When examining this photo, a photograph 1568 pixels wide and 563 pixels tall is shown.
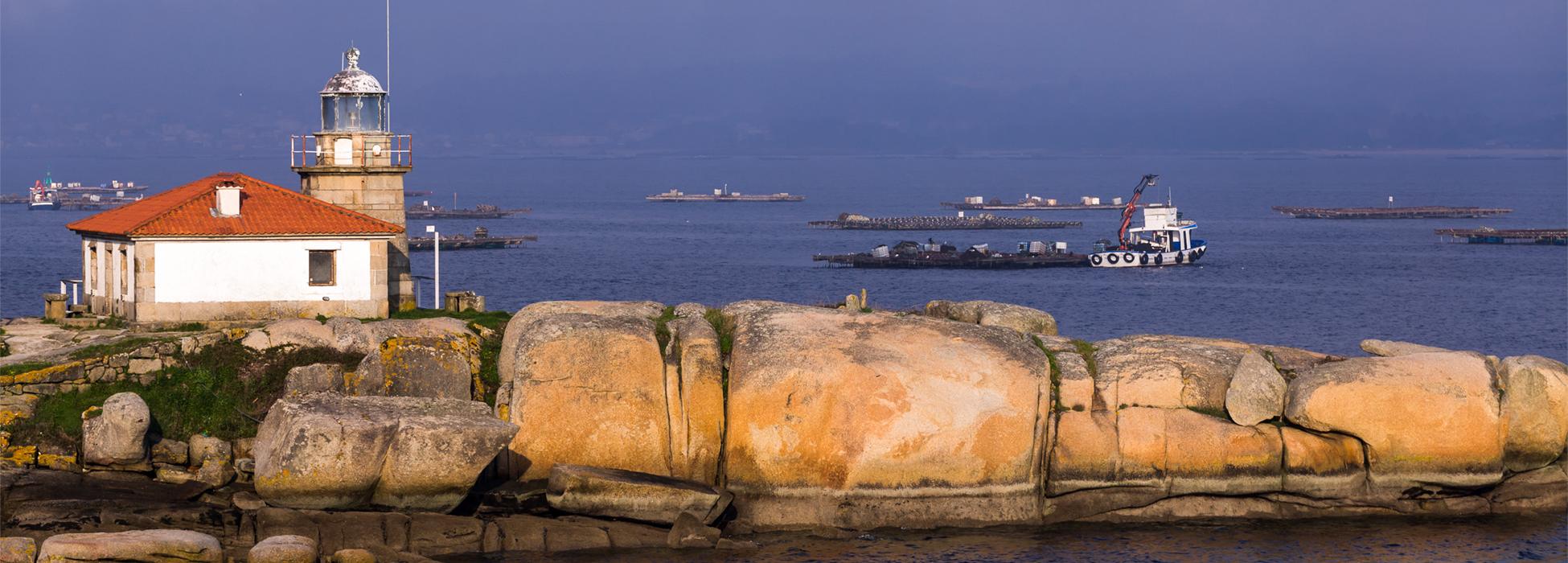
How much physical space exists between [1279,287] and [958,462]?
6435cm

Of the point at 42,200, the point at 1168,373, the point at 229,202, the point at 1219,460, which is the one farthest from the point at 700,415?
the point at 42,200

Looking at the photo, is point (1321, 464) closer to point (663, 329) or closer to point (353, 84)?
Result: point (663, 329)

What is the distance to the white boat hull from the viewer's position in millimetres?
94000

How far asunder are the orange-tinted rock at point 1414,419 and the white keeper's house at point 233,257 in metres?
19.7

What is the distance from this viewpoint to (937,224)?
142m

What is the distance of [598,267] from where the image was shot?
9244cm

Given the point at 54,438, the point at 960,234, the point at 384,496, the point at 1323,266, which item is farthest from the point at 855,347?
the point at 960,234

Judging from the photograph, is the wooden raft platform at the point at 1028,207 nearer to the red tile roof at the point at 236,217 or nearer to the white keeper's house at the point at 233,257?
the red tile roof at the point at 236,217

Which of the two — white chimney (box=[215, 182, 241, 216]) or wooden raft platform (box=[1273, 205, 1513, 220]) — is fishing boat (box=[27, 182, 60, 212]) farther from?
white chimney (box=[215, 182, 241, 216])

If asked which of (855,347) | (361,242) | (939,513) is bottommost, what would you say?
(939,513)

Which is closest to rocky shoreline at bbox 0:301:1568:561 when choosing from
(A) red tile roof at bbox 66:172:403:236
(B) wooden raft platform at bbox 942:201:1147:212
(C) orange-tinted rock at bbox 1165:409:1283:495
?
(C) orange-tinted rock at bbox 1165:409:1283:495

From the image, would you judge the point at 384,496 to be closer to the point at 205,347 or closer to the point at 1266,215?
the point at 205,347

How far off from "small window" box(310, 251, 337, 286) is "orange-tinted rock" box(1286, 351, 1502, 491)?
20.2 metres

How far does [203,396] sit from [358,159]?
1077cm
